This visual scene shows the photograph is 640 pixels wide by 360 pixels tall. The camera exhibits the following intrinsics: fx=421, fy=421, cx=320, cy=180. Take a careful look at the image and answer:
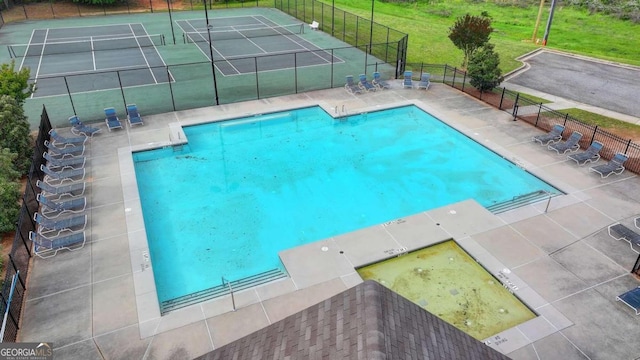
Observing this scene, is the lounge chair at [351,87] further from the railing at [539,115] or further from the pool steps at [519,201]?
the pool steps at [519,201]

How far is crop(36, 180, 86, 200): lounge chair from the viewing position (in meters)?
13.9

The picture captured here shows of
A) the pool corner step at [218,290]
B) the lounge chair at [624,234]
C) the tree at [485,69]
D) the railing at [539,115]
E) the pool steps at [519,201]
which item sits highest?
the tree at [485,69]

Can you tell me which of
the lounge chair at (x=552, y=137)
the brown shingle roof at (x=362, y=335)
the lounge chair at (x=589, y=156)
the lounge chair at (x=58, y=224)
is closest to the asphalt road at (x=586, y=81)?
the lounge chair at (x=552, y=137)

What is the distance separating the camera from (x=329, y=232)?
14.0 meters

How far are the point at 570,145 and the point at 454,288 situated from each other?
1015 centimetres

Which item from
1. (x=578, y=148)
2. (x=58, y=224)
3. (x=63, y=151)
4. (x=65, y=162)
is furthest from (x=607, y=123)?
(x=63, y=151)

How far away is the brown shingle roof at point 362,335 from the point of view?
507cm

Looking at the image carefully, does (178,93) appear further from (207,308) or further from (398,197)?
(207,308)

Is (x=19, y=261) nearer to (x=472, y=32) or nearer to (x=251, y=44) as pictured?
(x=472, y=32)

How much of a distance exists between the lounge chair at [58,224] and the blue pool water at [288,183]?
6.55 ft

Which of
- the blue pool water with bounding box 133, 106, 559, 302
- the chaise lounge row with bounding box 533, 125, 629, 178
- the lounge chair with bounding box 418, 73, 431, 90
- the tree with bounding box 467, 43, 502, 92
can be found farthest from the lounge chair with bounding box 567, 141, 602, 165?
the lounge chair with bounding box 418, 73, 431, 90

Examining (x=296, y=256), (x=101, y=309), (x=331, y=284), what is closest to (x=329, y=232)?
(x=296, y=256)

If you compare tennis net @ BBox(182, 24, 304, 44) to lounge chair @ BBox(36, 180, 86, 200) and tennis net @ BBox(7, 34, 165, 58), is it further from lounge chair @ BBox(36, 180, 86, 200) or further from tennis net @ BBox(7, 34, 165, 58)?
lounge chair @ BBox(36, 180, 86, 200)

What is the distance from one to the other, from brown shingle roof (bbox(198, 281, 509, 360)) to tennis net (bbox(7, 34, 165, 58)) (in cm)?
3276
